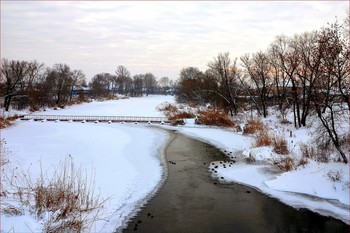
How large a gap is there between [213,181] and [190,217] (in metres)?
4.37

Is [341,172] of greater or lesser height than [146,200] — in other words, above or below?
above

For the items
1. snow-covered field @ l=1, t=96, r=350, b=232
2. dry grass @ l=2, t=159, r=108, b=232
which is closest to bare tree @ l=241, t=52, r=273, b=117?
snow-covered field @ l=1, t=96, r=350, b=232

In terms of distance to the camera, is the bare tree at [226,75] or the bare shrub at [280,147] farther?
the bare tree at [226,75]

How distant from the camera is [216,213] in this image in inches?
404

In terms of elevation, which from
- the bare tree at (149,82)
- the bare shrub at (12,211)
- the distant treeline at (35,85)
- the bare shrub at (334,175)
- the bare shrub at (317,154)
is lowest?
the bare shrub at (12,211)

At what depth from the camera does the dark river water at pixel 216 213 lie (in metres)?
9.16

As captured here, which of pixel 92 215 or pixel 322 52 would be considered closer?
pixel 92 215

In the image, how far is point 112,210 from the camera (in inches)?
398

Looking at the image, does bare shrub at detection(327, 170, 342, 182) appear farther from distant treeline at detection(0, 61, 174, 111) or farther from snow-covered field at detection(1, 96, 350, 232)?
distant treeline at detection(0, 61, 174, 111)

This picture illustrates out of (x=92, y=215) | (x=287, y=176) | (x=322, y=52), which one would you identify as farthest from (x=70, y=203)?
(x=322, y=52)

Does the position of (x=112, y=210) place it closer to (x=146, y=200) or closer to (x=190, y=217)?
(x=146, y=200)

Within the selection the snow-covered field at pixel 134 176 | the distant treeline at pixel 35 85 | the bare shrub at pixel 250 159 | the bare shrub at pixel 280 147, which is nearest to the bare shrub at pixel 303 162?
the snow-covered field at pixel 134 176

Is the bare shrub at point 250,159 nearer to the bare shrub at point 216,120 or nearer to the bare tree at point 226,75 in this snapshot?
the bare shrub at point 216,120

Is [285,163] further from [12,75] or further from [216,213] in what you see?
[12,75]
